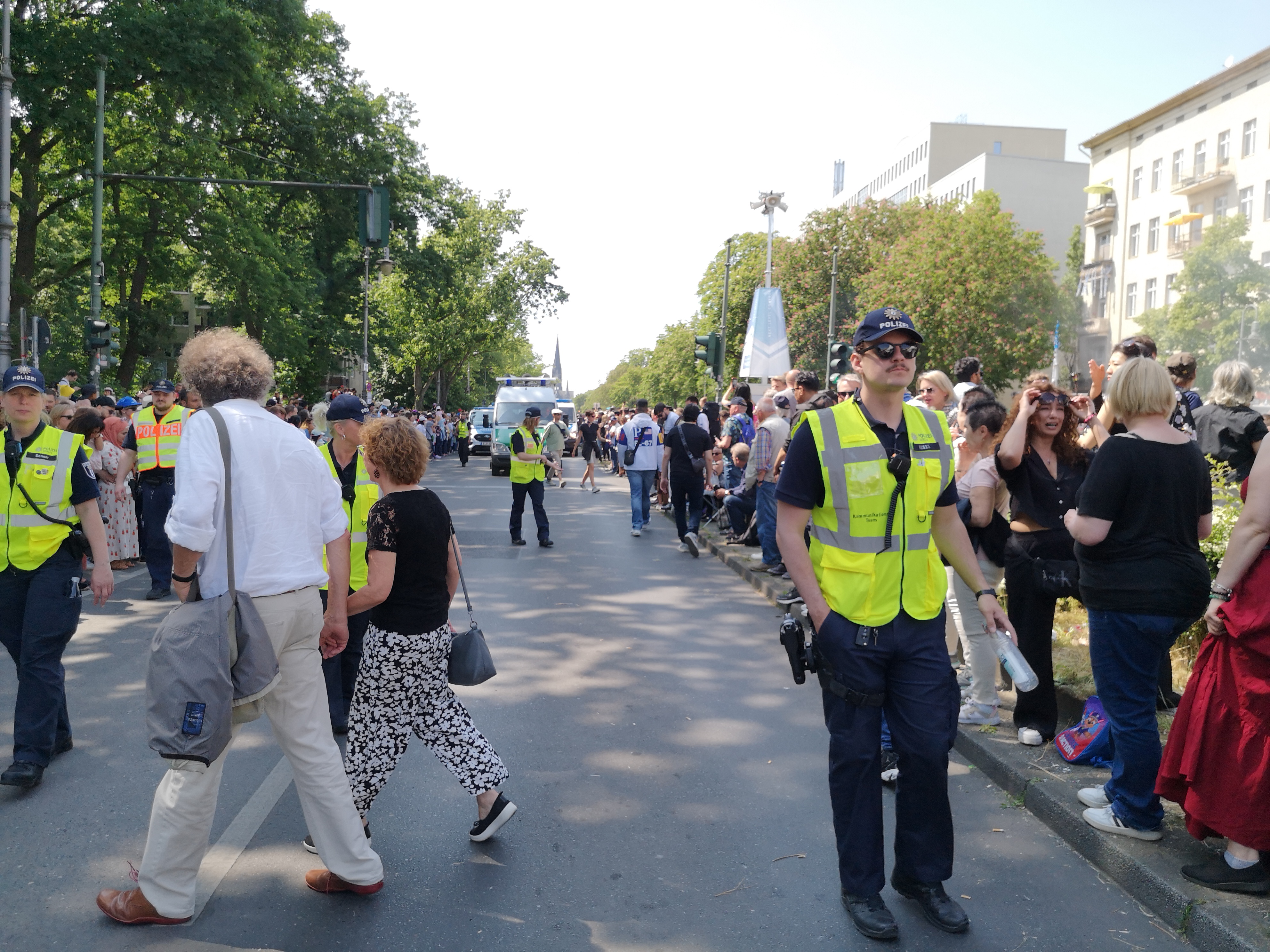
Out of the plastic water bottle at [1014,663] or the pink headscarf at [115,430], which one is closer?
the plastic water bottle at [1014,663]

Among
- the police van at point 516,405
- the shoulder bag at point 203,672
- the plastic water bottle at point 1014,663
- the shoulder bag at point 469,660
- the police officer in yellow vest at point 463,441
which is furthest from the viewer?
the police officer in yellow vest at point 463,441

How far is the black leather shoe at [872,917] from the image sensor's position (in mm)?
3582

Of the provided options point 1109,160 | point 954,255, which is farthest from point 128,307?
point 1109,160

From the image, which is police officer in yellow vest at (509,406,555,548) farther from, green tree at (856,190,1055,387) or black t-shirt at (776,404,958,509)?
green tree at (856,190,1055,387)

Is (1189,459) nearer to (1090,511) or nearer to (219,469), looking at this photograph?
(1090,511)

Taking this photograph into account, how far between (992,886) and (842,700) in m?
1.06

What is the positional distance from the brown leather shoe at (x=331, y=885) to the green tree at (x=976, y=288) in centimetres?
4912

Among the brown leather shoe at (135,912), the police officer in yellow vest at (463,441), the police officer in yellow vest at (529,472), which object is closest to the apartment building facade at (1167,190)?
the police officer in yellow vest at (463,441)

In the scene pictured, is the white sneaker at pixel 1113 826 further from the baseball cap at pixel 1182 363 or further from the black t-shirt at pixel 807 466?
the baseball cap at pixel 1182 363

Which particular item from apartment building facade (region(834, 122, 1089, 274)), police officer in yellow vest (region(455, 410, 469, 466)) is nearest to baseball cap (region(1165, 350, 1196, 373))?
police officer in yellow vest (region(455, 410, 469, 466))

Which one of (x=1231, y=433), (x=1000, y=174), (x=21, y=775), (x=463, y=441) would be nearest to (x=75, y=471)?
(x=21, y=775)

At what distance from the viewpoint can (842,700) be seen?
369 centimetres

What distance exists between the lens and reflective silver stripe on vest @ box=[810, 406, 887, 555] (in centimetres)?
364

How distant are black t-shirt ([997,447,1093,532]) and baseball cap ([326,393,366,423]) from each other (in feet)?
10.5
